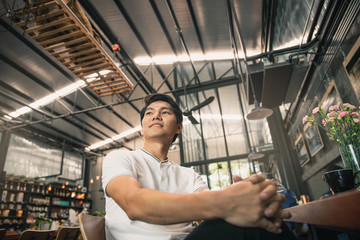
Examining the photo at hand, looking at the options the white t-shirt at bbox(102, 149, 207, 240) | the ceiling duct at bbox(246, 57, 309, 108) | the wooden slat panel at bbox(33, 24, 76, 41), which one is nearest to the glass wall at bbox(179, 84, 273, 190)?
the ceiling duct at bbox(246, 57, 309, 108)

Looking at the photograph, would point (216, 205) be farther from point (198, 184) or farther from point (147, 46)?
point (147, 46)

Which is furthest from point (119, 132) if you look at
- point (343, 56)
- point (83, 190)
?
point (343, 56)

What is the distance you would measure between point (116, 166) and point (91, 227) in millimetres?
322

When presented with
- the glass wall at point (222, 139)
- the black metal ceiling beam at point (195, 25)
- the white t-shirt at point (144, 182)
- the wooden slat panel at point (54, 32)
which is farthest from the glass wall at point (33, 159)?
the white t-shirt at point (144, 182)

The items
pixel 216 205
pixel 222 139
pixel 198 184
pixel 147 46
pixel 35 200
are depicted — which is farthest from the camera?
pixel 35 200

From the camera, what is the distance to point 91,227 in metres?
1.00

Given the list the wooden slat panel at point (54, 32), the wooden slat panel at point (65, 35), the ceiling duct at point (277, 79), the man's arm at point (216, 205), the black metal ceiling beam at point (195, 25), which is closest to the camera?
the man's arm at point (216, 205)

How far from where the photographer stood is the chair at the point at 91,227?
0.95 metres

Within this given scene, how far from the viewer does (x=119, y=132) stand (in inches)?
555

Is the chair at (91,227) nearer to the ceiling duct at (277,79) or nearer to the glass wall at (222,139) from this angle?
the ceiling duct at (277,79)

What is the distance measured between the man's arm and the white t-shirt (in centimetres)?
23

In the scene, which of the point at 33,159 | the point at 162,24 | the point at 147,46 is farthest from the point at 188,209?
the point at 33,159

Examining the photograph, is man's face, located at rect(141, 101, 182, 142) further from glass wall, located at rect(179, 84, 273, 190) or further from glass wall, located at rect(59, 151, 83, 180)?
glass wall, located at rect(59, 151, 83, 180)

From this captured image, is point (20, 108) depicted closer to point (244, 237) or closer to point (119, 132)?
point (119, 132)
